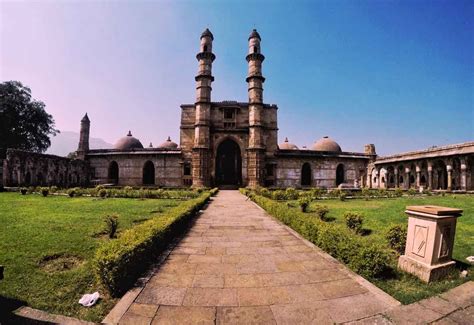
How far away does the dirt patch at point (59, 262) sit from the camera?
450cm

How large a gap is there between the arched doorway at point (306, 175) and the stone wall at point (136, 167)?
1582 centimetres

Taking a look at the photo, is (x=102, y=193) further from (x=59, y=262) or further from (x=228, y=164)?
(x=228, y=164)

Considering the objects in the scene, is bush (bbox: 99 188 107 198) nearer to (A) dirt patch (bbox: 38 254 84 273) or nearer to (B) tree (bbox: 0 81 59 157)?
(A) dirt patch (bbox: 38 254 84 273)

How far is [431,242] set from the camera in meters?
4.20

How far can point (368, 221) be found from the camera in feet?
29.6

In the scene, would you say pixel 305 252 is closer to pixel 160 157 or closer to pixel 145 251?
pixel 145 251

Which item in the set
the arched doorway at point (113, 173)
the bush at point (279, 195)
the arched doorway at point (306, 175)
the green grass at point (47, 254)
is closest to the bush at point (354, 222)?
the green grass at point (47, 254)

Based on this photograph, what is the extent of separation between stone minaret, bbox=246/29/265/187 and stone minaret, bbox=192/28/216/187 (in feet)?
16.0

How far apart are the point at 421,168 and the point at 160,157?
108 ft

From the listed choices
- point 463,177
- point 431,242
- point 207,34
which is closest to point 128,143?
point 207,34

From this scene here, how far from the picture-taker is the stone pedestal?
13.6 ft

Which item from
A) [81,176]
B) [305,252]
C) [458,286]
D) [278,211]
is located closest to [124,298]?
[305,252]

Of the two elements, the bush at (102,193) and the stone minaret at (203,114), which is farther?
the stone minaret at (203,114)

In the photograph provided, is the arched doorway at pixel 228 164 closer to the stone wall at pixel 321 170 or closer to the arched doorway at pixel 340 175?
the stone wall at pixel 321 170
